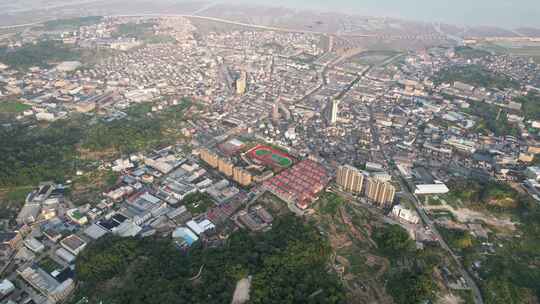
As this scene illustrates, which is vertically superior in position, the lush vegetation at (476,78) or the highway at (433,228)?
the lush vegetation at (476,78)

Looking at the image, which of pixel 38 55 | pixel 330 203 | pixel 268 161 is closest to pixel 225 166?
pixel 268 161

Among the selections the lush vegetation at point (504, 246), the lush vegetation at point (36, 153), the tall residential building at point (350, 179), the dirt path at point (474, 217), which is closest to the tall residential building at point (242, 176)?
the tall residential building at point (350, 179)

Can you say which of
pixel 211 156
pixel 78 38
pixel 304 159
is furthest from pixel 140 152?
pixel 78 38

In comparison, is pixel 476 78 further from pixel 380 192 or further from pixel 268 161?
pixel 268 161

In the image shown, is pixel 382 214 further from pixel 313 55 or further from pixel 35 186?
pixel 313 55

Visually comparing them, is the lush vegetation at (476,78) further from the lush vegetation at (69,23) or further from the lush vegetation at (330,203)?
the lush vegetation at (69,23)

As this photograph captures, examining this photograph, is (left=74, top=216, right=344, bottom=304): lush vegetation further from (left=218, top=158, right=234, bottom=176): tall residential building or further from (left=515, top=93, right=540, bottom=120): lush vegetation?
(left=515, top=93, right=540, bottom=120): lush vegetation

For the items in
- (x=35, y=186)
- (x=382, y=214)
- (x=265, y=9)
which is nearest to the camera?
(x=382, y=214)
